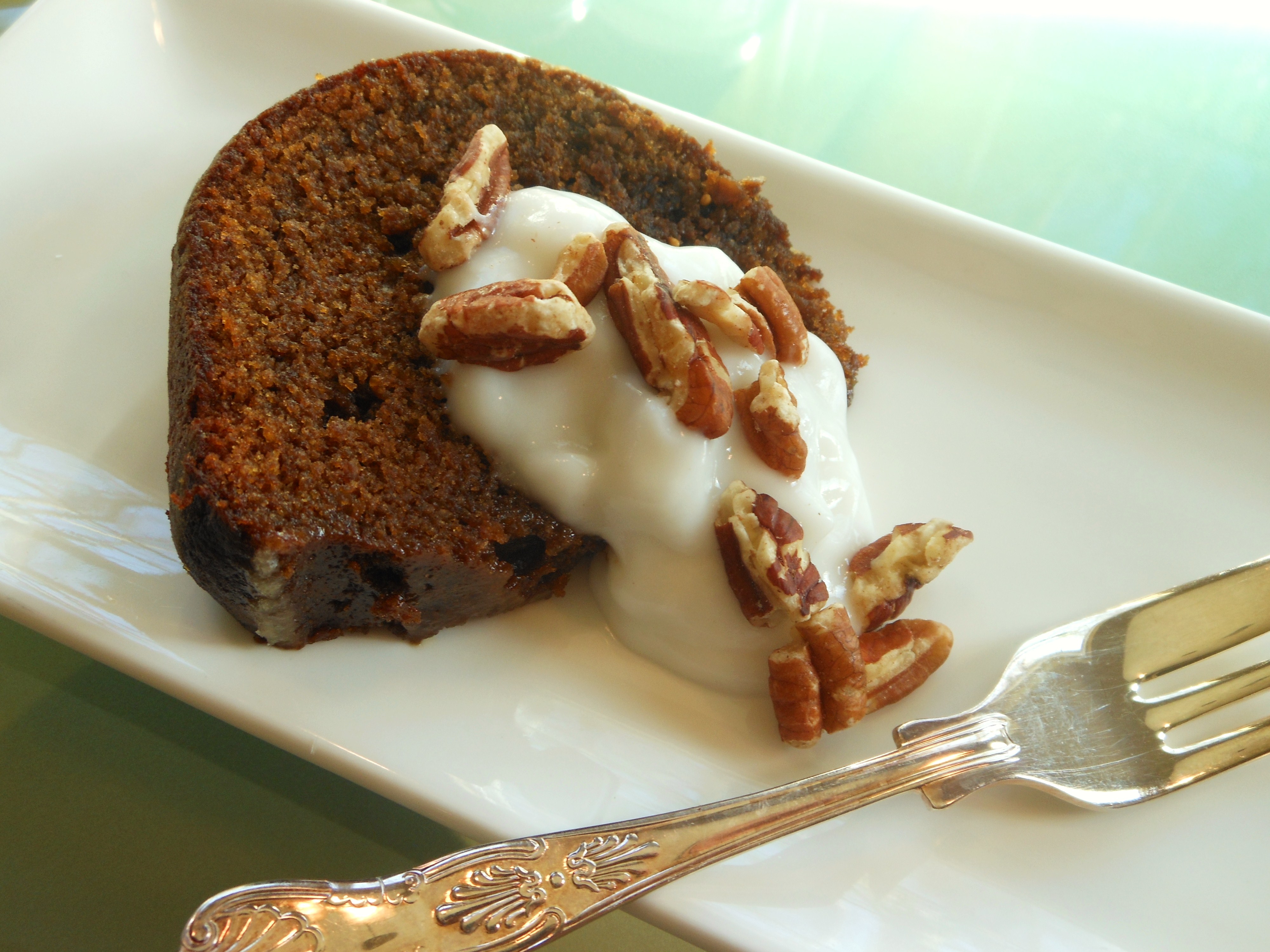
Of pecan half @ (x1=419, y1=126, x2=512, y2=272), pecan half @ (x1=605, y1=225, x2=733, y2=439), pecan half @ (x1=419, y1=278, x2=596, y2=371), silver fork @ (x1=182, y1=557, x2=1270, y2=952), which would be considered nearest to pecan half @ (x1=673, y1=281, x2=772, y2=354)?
pecan half @ (x1=605, y1=225, x2=733, y2=439)

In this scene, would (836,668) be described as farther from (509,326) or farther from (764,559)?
(509,326)

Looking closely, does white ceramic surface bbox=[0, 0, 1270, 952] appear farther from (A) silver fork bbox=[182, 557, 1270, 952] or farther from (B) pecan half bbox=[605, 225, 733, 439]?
(B) pecan half bbox=[605, 225, 733, 439]

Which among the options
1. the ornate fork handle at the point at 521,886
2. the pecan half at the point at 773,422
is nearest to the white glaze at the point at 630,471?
the pecan half at the point at 773,422

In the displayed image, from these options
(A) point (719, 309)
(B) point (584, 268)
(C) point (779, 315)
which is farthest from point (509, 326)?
(C) point (779, 315)

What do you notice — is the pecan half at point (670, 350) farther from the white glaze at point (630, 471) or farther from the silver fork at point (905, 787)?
the silver fork at point (905, 787)

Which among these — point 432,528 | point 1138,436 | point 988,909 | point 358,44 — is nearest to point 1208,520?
point 1138,436

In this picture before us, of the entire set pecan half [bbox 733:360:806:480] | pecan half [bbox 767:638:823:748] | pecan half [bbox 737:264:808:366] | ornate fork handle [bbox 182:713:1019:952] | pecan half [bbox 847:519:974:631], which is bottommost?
ornate fork handle [bbox 182:713:1019:952]

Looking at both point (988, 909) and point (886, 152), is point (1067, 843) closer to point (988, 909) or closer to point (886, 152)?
point (988, 909)
